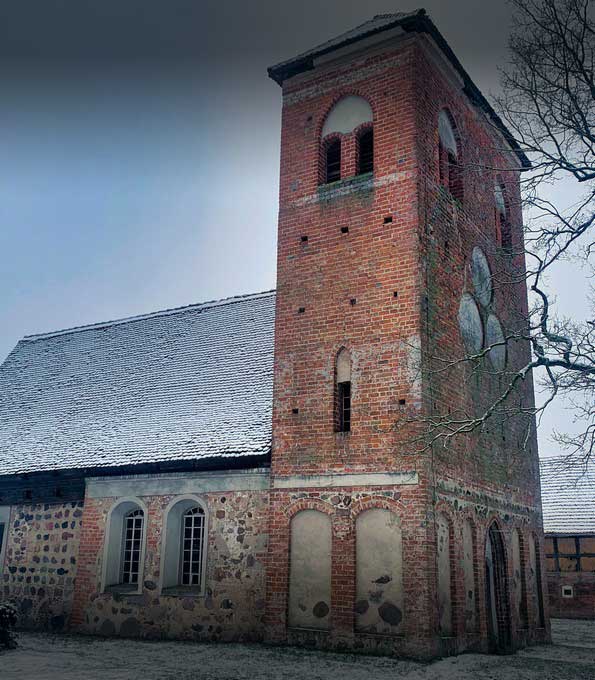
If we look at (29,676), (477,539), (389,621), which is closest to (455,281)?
(477,539)

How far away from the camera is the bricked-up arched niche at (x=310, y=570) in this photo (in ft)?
43.6

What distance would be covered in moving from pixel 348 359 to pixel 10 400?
1199 cm

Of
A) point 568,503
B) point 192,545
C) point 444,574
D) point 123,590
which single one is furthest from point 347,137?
point 568,503

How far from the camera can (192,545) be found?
15.6 m

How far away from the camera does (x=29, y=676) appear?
1072cm

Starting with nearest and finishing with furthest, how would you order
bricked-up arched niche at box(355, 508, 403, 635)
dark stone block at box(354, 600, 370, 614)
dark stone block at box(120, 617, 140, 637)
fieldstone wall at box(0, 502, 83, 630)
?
bricked-up arched niche at box(355, 508, 403, 635)
dark stone block at box(354, 600, 370, 614)
dark stone block at box(120, 617, 140, 637)
fieldstone wall at box(0, 502, 83, 630)

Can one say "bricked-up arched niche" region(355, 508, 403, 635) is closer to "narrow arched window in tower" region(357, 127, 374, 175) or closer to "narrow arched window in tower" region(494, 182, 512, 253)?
"narrow arched window in tower" region(357, 127, 374, 175)

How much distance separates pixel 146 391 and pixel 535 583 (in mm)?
10775

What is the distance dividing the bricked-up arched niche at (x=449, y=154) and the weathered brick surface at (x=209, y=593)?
8186 millimetres

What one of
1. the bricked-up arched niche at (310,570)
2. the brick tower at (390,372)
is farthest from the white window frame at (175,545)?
the bricked-up arched niche at (310,570)

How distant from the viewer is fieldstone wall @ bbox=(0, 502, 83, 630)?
16406mm

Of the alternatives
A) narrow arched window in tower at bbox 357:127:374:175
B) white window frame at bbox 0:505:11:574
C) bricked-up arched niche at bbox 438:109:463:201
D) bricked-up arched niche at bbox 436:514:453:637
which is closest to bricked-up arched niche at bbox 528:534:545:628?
bricked-up arched niche at bbox 436:514:453:637

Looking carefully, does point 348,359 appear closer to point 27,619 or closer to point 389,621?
point 389,621

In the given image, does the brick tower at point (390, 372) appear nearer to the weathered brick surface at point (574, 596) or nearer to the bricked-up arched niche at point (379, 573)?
the bricked-up arched niche at point (379, 573)
